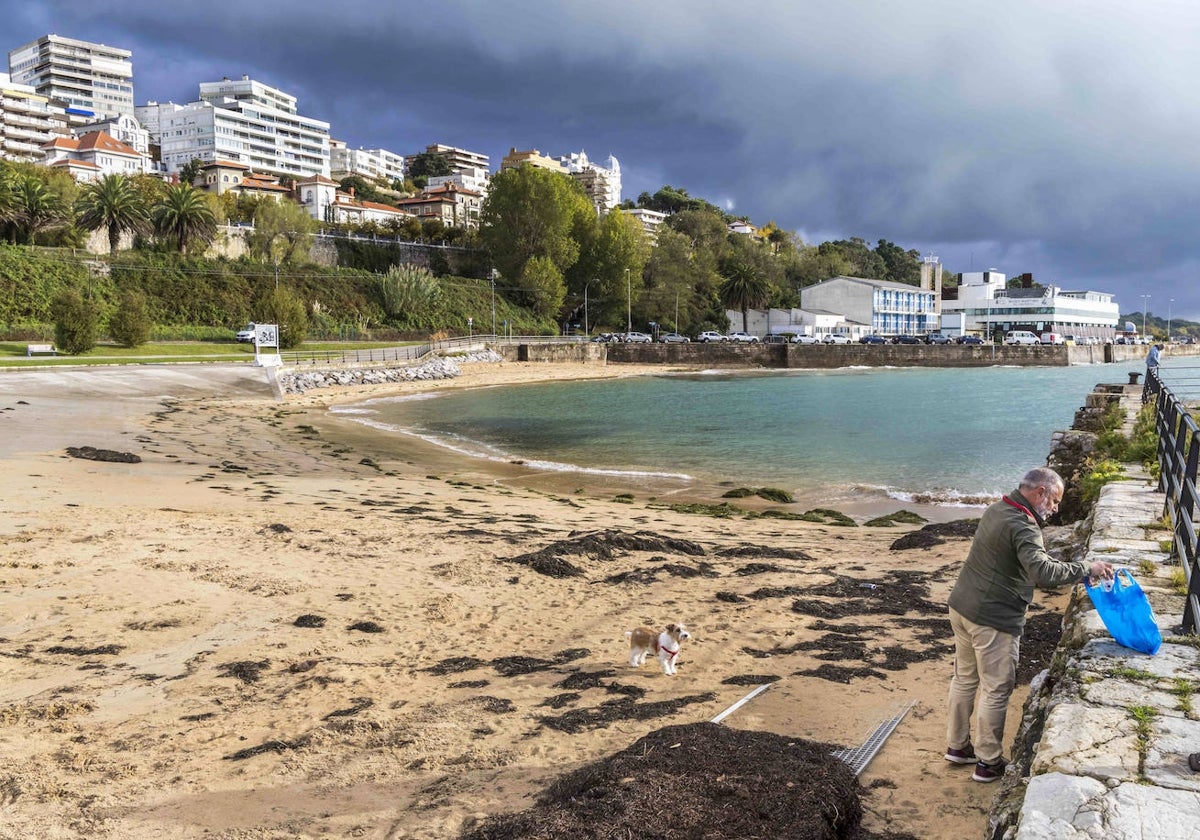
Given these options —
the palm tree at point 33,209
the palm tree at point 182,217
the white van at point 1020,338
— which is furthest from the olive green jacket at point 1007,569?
the white van at point 1020,338

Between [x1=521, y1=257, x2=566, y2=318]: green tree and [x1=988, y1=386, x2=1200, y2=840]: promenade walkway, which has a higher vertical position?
[x1=521, y1=257, x2=566, y2=318]: green tree

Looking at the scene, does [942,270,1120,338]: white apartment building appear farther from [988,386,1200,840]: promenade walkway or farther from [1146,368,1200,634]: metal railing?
[988,386,1200,840]: promenade walkway

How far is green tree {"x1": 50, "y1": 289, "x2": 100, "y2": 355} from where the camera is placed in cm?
4509

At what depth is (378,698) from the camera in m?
6.38

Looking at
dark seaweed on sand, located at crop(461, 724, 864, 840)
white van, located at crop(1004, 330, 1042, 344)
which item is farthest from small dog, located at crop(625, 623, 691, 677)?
white van, located at crop(1004, 330, 1042, 344)

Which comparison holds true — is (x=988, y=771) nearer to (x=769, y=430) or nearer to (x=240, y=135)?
(x=769, y=430)

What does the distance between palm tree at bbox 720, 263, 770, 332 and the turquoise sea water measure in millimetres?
48908

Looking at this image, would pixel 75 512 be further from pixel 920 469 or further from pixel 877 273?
pixel 877 273

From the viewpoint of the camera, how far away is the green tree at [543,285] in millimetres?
88375

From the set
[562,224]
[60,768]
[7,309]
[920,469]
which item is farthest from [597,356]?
[60,768]

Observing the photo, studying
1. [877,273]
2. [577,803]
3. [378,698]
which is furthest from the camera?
[877,273]

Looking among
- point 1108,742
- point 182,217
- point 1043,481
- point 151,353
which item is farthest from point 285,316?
point 1108,742

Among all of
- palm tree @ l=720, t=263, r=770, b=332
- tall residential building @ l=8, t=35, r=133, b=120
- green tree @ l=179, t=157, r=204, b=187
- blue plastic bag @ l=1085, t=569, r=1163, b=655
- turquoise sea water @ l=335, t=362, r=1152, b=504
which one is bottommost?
turquoise sea water @ l=335, t=362, r=1152, b=504

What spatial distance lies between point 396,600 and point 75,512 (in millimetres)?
5945
